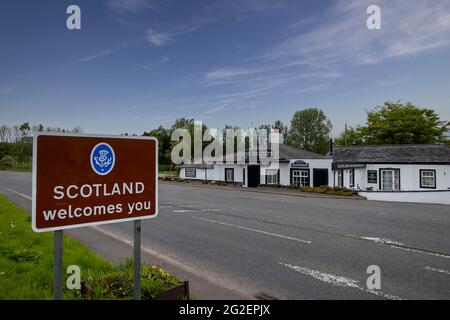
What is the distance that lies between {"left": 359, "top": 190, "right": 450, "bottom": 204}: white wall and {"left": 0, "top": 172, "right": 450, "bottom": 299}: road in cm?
928

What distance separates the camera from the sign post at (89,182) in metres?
2.98

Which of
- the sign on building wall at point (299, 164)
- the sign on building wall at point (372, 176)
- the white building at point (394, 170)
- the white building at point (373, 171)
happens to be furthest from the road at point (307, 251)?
the sign on building wall at point (299, 164)

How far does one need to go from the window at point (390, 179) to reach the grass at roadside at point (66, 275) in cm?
2639

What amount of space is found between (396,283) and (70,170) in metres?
6.01

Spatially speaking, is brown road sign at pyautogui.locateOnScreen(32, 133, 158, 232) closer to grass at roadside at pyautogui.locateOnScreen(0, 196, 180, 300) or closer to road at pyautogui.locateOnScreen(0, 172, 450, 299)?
grass at roadside at pyautogui.locateOnScreen(0, 196, 180, 300)

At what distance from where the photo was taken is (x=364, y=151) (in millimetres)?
31141

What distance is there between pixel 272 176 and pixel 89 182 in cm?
3076

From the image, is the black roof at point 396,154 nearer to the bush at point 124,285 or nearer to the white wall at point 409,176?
the white wall at point 409,176

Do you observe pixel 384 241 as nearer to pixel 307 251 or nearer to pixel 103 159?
pixel 307 251

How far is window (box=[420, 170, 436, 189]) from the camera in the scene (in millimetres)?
25938

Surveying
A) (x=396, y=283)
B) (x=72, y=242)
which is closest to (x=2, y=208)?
(x=72, y=242)

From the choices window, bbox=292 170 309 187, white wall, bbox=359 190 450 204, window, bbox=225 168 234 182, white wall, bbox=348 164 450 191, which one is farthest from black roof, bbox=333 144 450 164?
window, bbox=225 168 234 182

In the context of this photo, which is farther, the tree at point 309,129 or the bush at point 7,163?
the bush at point 7,163
